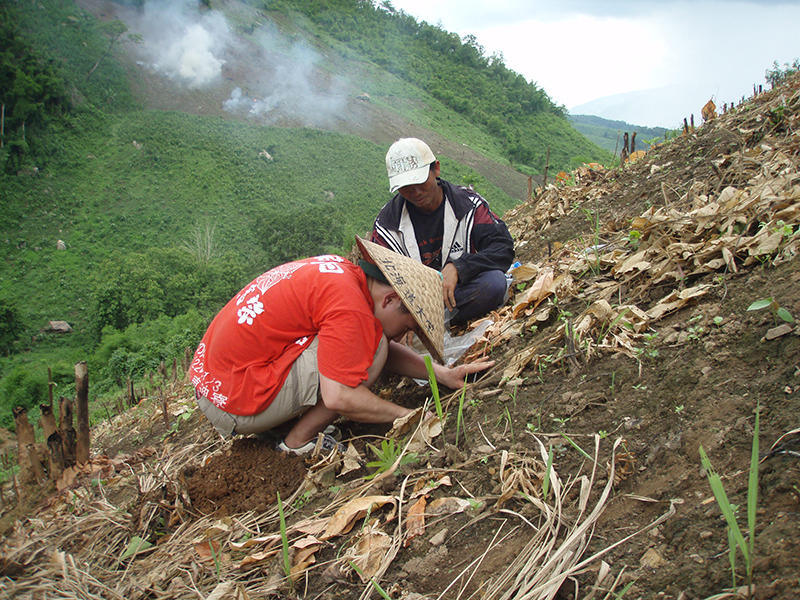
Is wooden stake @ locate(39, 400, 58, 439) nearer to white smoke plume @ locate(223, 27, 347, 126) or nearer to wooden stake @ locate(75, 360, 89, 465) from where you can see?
wooden stake @ locate(75, 360, 89, 465)

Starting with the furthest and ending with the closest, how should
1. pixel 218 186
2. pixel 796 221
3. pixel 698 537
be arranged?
pixel 218 186 → pixel 796 221 → pixel 698 537

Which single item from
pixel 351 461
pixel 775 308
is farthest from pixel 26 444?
pixel 775 308

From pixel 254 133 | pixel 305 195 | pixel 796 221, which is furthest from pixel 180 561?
pixel 254 133

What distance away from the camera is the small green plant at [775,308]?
1.39 metres

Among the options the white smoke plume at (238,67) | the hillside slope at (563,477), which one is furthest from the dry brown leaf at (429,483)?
the white smoke plume at (238,67)

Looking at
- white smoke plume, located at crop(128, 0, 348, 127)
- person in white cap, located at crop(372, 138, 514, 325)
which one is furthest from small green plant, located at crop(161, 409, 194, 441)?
white smoke plume, located at crop(128, 0, 348, 127)

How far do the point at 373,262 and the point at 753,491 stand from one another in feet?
5.01

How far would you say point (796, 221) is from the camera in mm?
1881

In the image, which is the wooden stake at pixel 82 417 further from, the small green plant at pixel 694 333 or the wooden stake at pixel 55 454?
the small green plant at pixel 694 333

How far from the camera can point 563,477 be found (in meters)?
1.41

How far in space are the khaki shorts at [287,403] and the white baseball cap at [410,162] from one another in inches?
43.6

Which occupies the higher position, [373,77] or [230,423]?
[373,77]

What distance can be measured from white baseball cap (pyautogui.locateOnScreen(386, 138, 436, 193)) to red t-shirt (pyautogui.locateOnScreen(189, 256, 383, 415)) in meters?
0.81

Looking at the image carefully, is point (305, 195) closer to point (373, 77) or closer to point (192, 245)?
point (192, 245)
